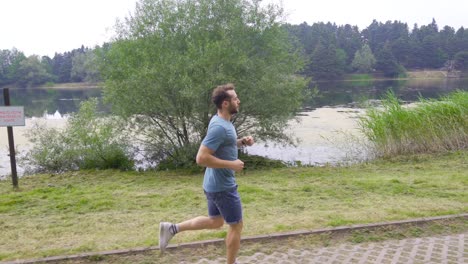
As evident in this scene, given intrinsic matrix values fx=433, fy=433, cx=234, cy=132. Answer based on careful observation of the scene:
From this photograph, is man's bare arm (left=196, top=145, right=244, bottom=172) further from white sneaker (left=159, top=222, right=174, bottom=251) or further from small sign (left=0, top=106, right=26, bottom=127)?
small sign (left=0, top=106, right=26, bottom=127)

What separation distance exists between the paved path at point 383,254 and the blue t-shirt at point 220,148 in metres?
0.98

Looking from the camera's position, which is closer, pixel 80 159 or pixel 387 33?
pixel 80 159

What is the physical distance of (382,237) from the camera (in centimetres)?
485

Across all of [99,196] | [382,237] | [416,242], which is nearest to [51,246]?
[99,196]

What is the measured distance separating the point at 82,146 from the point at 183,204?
662 centimetres

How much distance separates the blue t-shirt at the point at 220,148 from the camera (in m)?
3.52

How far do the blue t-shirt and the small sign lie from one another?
→ 5767 mm

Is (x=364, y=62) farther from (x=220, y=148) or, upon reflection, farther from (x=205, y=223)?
Answer: (x=220, y=148)

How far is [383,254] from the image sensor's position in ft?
14.4

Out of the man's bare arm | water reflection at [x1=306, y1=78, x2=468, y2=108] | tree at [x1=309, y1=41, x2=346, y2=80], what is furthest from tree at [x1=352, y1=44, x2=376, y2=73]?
the man's bare arm

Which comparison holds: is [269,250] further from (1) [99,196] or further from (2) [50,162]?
(2) [50,162]

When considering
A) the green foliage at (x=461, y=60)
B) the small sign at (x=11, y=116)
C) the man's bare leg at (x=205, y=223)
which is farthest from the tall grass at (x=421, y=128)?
the green foliage at (x=461, y=60)

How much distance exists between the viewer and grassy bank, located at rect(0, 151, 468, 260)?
16.4ft

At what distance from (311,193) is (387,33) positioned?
115262 millimetres
